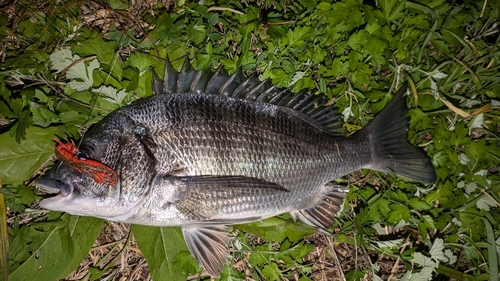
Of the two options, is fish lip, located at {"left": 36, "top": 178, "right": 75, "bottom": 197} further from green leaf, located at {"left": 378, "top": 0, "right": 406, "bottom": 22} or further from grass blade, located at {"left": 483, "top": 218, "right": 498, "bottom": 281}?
grass blade, located at {"left": 483, "top": 218, "right": 498, "bottom": 281}

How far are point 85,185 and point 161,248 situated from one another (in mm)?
808

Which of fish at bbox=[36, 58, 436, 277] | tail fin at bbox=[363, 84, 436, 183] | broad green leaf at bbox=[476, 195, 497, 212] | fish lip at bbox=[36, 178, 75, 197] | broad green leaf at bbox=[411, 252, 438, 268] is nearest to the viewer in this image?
fish lip at bbox=[36, 178, 75, 197]

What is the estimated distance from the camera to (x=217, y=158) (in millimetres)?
2219

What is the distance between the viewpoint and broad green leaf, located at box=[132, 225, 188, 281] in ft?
8.30

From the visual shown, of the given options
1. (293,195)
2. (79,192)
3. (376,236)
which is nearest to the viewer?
(79,192)

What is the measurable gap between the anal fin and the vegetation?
3.5 inches

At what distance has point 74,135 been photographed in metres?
2.50

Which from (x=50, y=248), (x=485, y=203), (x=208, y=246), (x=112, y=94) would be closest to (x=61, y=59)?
(x=112, y=94)

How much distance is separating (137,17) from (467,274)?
3.31 meters

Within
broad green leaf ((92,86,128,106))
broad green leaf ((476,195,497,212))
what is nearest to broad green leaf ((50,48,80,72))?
broad green leaf ((92,86,128,106))

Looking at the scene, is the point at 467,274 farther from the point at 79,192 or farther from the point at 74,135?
the point at 74,135

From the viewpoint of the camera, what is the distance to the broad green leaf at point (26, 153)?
242 cm

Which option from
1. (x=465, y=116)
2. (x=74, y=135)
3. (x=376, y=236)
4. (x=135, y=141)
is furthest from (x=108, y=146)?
(x=465, y=116)

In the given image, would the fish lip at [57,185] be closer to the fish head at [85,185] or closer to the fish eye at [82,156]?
the fish head at [85,185]
